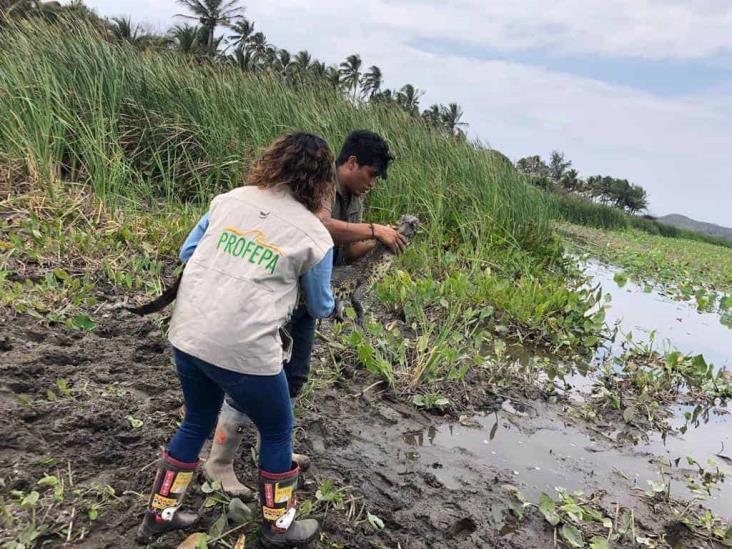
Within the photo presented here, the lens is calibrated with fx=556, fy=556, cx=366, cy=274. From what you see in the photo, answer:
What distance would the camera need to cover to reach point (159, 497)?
1803mm

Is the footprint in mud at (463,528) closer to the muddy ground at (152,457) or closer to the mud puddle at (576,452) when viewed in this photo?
the muddy ground at (152,457)

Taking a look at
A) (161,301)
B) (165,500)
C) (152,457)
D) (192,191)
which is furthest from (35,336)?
(192,191)

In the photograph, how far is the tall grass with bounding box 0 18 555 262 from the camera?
5.23m

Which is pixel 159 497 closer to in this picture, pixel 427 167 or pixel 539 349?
pixel 539 349

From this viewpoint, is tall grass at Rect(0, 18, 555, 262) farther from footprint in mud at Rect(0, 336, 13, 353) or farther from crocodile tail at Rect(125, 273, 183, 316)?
crocodile tail at Rect(125, 273, 183, 316)

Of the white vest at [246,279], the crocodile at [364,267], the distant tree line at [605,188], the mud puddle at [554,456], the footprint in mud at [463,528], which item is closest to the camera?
the white vest at [246,279]

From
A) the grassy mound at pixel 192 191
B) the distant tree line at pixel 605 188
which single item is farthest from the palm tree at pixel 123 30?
the distant tree line at pixel 605 188

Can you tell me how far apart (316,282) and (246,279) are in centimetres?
26

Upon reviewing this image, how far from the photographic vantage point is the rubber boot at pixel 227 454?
2113 mm

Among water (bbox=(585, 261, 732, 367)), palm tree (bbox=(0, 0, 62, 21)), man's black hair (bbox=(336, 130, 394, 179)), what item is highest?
palm tree (bbox=(0, 0, 62, 21))

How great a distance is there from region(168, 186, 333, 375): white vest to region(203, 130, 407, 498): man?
1.57 feet

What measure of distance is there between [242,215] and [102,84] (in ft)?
16.8

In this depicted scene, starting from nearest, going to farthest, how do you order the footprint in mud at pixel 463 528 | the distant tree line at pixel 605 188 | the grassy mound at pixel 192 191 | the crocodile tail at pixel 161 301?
the crocodile tail at pixel 161 301
the footprint in mud at pixel 463 528
the grassy mound at pixel 192 191
the distant tree line at pixel 605 188

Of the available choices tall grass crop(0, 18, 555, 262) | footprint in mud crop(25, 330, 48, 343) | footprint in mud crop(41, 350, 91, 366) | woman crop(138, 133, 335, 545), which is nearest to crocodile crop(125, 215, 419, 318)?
footprint in mud crop(41, 350, 91, 366)
